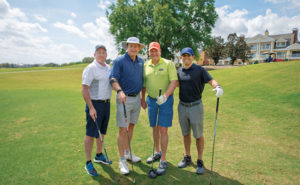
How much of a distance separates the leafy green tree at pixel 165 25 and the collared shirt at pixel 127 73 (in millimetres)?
25835

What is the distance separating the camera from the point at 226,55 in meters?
48.2

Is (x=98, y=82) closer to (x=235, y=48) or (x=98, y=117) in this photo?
(x=98, y=117)

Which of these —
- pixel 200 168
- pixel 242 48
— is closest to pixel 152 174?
pixel 200 168

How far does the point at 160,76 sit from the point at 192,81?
660 mm

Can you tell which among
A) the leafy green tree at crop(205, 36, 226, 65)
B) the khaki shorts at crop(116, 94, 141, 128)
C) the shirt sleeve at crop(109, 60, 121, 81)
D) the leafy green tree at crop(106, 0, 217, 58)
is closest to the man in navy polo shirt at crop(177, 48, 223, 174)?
the khaki shorts at crop(116, 94, 141, 128)

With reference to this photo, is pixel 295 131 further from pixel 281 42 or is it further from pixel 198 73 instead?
pixel 281 42

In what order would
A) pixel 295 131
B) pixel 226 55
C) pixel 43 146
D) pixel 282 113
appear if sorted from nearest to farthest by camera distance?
pixel 43 146 → pixel 295 131 → pixel 282 113 → pixel 226 55

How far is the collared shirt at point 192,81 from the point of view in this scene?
142 inches

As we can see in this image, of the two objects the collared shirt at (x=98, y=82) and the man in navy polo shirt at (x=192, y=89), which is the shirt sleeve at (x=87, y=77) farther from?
the man in navy polo shirt at (x=192, y=89)

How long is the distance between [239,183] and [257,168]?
2.53ft

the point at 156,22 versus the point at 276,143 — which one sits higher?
the point at 156,22

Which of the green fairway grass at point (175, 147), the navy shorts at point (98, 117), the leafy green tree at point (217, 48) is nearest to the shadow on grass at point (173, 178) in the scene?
the green fairway grass at point (175, 147)

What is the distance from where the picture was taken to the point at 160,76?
12.3 ft

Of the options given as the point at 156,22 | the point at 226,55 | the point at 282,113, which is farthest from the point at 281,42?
the point at 282,113
